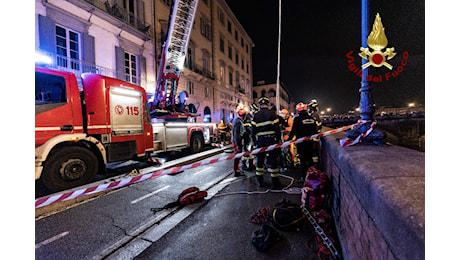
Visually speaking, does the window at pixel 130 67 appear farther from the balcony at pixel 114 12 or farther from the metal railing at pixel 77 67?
the balcony at pixel 114 12

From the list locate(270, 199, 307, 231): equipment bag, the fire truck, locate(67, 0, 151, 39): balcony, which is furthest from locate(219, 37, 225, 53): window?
locate(270, 199, 307, 231): equipment bag

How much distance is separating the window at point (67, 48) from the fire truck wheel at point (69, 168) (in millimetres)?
8120

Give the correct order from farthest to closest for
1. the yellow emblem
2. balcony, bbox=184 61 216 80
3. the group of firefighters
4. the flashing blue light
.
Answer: balcony, bbox=184 61 216 80, the flashing blue light, the group of firefighters, the yellow emblem

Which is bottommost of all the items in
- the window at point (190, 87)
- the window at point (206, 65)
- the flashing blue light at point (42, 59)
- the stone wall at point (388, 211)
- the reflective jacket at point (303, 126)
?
the stone wall at point (388, 211)

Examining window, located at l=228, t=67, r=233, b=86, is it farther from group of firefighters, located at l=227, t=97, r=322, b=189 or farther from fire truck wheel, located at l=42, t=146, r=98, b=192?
Result: fire truck wheel, located at l=42, t=146, r=98, b=192

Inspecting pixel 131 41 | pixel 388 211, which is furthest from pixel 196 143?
pixel 131 41

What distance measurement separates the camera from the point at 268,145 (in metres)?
4.52

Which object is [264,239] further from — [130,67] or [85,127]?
[130,67]

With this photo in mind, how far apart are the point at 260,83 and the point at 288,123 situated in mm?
48923

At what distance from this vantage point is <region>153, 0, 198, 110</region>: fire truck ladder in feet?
27.4

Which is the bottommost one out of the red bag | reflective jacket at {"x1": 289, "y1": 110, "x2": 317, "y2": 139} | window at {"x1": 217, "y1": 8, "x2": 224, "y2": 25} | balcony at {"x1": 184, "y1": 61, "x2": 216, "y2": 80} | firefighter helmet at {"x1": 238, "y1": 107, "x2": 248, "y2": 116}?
the red bag

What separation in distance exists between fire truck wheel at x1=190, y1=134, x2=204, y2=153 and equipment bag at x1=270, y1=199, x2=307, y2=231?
6673 mm

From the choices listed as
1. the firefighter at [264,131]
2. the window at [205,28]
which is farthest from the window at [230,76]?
the firefighter at [264,131]

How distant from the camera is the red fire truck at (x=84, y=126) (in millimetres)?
4113
